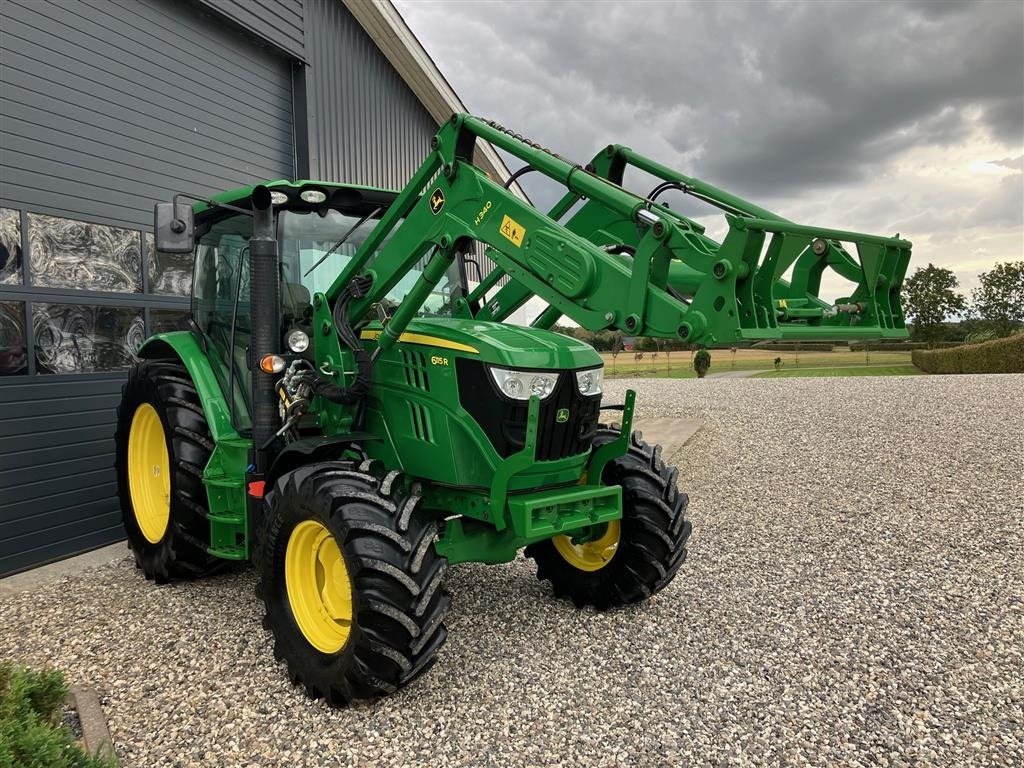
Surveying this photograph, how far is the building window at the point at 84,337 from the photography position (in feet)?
17.7

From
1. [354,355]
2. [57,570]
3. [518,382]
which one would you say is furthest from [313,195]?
[57,570]

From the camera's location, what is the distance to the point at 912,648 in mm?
3754

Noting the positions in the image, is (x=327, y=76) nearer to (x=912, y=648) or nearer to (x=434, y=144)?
(x=434, y=144)

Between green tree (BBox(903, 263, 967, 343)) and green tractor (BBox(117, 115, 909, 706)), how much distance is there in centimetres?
3236

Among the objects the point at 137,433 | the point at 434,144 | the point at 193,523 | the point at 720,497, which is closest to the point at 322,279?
the point at 434,144

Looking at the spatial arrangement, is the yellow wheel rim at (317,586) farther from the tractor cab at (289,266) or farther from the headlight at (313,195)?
the headlight at (313,195)

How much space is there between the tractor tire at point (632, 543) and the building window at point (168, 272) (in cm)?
426

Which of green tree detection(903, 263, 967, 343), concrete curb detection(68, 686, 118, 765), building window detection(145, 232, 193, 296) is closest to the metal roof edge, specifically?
building window detection(145, 232, 193, 296)

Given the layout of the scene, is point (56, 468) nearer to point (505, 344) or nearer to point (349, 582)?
point (349, 582)

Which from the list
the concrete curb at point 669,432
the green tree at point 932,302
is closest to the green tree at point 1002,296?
the green tree at point 932,302

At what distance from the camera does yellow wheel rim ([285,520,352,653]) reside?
3410mm

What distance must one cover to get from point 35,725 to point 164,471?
2735mm

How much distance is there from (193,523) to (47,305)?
2284mm

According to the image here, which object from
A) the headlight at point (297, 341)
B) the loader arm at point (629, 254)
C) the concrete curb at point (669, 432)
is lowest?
Answer: the concrete curb at point (669, 432)
